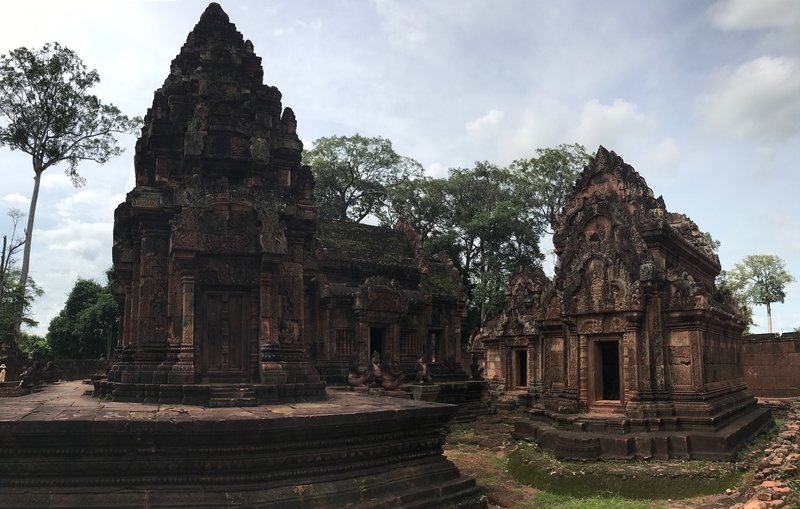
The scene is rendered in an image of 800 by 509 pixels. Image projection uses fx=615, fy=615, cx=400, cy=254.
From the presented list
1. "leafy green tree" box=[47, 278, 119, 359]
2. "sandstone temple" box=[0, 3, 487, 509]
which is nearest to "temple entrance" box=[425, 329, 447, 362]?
"sandstone temple" box=[0, 3, 487, 509]

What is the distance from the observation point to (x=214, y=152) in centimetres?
955

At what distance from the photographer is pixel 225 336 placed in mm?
9180

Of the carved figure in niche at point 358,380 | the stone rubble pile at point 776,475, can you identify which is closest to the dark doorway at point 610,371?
the stone rubble pile at point 776,475

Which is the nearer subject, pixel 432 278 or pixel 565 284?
pixel 565 284

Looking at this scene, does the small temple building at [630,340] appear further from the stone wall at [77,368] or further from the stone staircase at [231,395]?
the stone wall at [77,368]

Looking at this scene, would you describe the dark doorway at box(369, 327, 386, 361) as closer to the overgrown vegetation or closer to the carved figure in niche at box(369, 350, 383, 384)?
the carved figure in niche at box(369, 350, 383, 384)

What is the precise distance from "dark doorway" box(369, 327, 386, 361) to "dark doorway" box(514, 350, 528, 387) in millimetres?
5208

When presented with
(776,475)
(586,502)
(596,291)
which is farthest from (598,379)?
(586,502)

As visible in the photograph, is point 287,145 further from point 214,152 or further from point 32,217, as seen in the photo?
point 32,217

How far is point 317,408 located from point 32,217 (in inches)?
970

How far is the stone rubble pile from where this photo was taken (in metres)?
7.94

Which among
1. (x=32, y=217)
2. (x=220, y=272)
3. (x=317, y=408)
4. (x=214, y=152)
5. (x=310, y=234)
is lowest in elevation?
(x=317, y=408)

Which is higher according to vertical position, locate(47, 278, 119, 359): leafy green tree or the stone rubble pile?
locate(47, 278, 119, 359): leafy green tree

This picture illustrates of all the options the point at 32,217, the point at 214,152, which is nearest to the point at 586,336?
the point at 214,152
